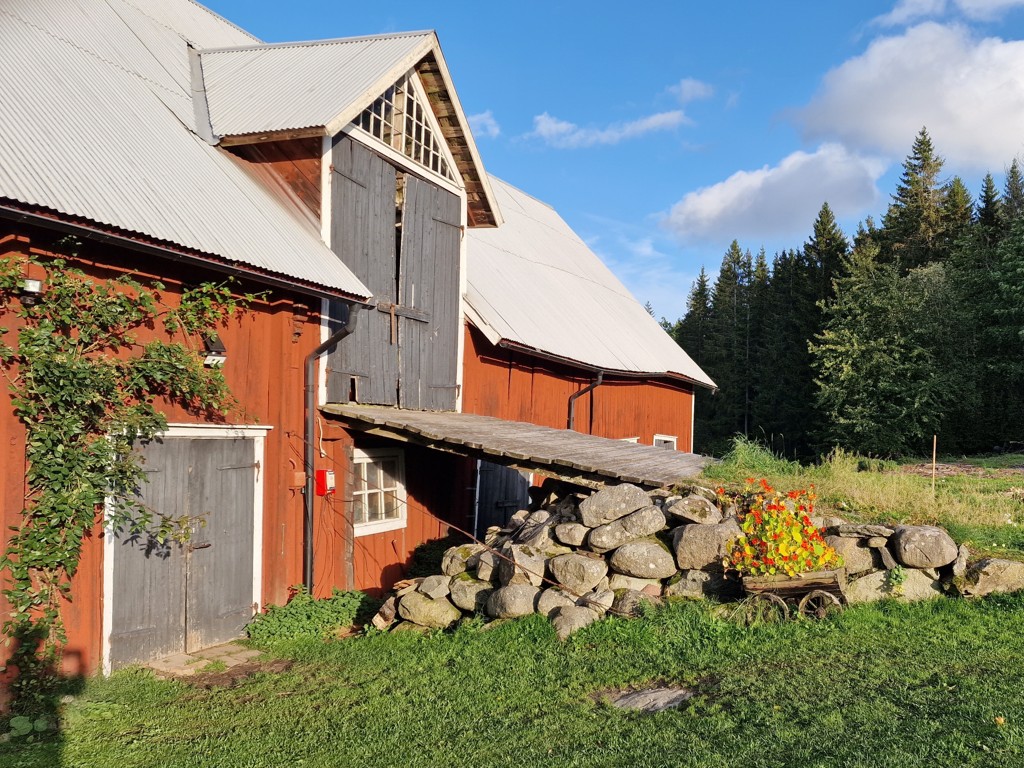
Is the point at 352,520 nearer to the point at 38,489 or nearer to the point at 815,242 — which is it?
the point at 38,489

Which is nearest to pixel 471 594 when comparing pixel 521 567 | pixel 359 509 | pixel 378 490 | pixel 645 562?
pixel 521 567

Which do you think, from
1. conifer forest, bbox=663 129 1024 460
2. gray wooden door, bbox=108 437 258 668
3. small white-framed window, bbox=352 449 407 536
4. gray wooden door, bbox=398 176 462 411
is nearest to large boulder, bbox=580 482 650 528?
small white-framed window, bbox=352 449 407 536

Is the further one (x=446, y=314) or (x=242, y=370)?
(x=446, y=314)

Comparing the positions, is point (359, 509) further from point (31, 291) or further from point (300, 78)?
point (300, 78)

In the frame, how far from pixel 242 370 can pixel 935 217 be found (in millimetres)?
44432

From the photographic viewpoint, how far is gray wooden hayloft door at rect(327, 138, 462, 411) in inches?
401

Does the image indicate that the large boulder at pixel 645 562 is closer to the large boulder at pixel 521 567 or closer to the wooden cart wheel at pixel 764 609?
the large boulder at pixel 521 567

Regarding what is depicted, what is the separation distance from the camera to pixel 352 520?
33.4 ft

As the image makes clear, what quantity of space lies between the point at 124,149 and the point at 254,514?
377cm

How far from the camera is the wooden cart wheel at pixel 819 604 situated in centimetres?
728

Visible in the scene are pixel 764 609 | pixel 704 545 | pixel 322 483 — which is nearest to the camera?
pixel 764 609

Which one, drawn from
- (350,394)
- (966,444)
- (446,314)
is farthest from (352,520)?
(966,444)

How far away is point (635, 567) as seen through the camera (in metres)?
7.98

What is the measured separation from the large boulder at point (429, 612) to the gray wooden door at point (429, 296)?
11.5 ft
